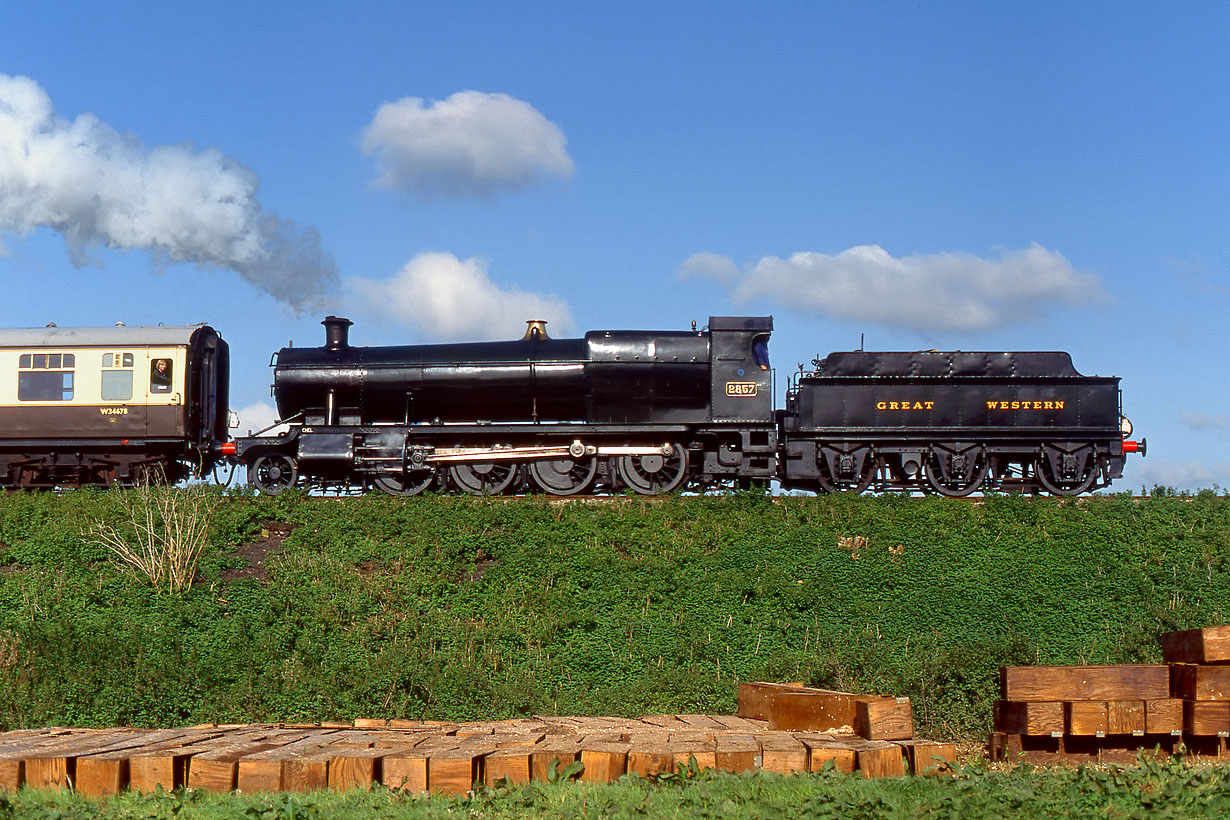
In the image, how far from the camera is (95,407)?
71.2 ft

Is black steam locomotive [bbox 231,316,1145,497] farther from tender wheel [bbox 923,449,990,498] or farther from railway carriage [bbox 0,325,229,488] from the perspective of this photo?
railway carriage [bbox 0,325,229,488]

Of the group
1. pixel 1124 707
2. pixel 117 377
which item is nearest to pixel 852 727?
pixel 1124 707

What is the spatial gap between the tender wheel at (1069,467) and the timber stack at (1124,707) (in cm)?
1172

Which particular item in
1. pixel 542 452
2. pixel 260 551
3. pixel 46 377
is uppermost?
pixel 46 377

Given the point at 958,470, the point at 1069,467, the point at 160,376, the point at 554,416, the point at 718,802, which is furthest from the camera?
the point at 160,376

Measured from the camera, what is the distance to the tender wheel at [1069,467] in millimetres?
20531

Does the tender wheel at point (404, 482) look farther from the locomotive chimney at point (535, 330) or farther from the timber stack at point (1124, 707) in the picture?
the timber stack at point (1124, 707)

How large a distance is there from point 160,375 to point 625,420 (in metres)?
9.30

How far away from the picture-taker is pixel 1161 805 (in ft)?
22.1

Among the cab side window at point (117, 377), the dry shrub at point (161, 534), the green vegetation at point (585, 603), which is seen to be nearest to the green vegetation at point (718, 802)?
the green vegetation at point (585, 603)

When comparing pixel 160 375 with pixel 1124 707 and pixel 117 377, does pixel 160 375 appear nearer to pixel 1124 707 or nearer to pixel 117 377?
pixel 117 377

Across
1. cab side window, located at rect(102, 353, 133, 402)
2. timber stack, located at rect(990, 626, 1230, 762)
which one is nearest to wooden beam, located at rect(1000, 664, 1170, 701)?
timber stack, located at rect(990, 626, 1230, 762)

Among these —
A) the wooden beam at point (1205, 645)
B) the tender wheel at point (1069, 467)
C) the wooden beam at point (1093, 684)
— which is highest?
the tender wheel at point (1069, 467)

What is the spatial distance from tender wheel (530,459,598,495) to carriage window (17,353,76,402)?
9.51 metres
